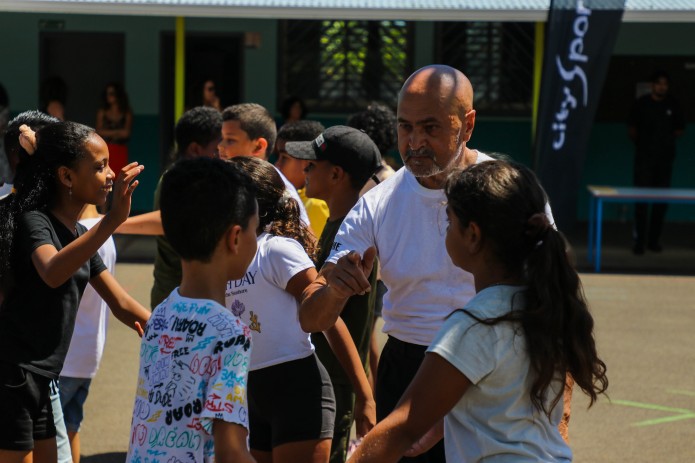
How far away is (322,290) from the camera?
3.35 metres

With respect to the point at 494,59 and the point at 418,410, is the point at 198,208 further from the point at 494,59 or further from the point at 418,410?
the point at 494,59

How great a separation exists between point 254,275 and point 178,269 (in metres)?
1.47

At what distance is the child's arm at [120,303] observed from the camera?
12.8 ft

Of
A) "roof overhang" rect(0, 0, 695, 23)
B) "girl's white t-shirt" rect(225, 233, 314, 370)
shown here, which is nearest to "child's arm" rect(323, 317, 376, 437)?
"girl's white t-shirt" rect(225, 233, 314, 370)

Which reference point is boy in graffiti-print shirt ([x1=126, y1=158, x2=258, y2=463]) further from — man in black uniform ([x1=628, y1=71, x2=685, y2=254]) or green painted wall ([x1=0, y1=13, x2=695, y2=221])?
green painted wall ([x1=0, y1=13, x2=695, y2=221])

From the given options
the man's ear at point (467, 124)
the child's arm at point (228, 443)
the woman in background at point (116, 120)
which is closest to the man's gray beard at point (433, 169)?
the man's ear at point (467, 124)

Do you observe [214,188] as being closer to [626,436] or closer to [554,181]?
[626,436]

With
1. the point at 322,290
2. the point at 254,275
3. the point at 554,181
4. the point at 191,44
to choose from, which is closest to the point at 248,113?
the point at 254,275

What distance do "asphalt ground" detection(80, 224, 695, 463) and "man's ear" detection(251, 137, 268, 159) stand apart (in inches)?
69.1

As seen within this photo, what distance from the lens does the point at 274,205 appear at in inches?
155

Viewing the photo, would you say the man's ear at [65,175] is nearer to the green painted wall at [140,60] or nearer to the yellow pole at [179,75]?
the yellow pole at [179,75]

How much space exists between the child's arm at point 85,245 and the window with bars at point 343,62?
11814 millimetres

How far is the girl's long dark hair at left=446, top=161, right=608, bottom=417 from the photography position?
8.50ft

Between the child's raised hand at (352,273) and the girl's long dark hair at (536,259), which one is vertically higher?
the girl's long dark hair at (536,259)
